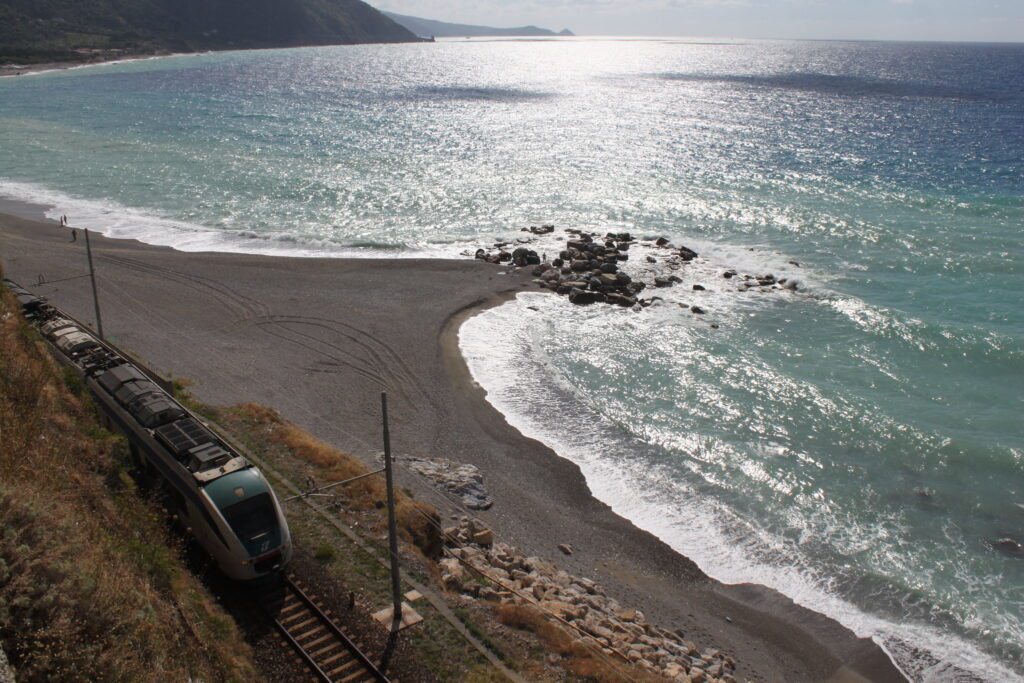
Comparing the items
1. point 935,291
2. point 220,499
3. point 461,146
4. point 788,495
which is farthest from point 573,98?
point 220,499

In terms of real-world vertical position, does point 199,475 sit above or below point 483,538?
above

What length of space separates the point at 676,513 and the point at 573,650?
1012 centimetres

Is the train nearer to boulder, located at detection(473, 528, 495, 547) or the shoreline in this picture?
boulder, located at detection(473, 528, 495, 547)

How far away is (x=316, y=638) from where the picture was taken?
1446 cm

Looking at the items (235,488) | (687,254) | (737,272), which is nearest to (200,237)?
(687,254)

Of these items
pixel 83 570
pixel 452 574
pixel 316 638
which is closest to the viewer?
pixel 83 570

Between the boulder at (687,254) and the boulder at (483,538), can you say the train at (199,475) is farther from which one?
the boulder at (687,254)

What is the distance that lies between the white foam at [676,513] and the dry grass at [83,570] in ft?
48.8

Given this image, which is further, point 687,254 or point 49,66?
point 49,66

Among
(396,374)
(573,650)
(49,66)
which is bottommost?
(396,374)

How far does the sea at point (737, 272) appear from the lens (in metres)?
23.4

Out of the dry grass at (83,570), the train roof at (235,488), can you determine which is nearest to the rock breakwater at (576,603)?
the train roof at (235,488)

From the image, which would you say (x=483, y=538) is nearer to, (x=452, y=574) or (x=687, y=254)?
(x=452, y=574)

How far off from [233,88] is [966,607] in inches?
5908
